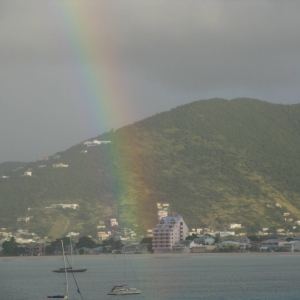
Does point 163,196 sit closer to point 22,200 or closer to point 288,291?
point 22,200

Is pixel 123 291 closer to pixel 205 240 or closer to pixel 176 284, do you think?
pixel 176 284

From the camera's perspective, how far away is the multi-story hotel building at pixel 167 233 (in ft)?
508

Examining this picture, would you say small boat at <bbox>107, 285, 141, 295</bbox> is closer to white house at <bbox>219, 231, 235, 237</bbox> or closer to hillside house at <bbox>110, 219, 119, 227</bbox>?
white house at <bbox>219, 231, 235, 237</bbox>

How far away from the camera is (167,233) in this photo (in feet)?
510

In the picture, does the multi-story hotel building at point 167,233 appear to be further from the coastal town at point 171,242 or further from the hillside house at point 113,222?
the hillside house at point 113,222

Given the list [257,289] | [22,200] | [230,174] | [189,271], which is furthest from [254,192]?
[257,289]

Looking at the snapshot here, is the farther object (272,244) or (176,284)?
(272,244)

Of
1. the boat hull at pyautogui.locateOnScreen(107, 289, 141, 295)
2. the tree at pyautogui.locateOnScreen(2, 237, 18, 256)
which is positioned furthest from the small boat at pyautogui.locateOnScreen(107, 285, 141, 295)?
the tree at pyautogui.locateOnScreen(2, 237, 18, 256)

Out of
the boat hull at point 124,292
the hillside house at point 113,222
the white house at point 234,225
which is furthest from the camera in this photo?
the hillside house at point 113,222

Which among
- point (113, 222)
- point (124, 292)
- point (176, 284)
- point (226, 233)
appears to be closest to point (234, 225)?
point (226, 233)

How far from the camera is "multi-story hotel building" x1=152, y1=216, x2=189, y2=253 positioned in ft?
508

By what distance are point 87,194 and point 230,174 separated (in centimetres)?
3324

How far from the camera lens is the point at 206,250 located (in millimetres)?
157250

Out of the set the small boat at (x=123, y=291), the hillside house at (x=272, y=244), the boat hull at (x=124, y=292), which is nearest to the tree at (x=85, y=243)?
the hillside house at (x=272, y=244)
